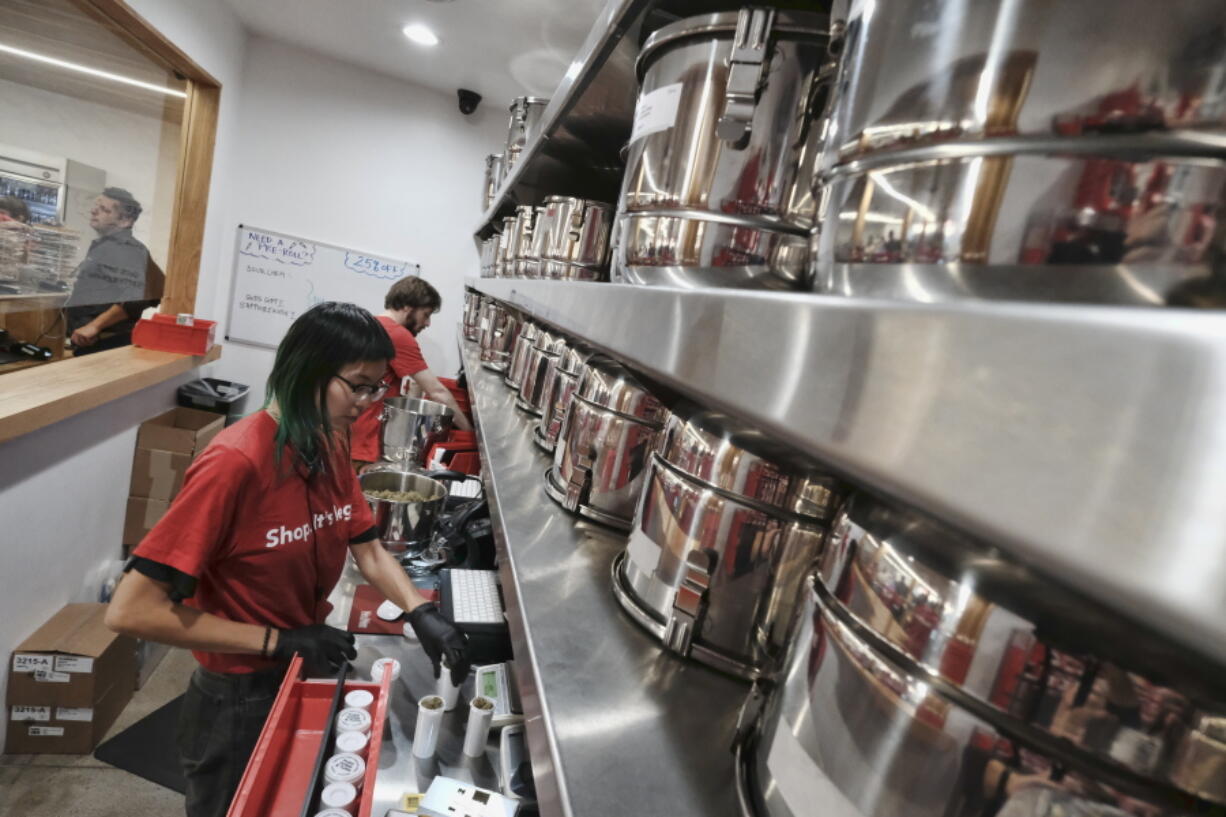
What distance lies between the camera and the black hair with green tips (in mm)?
1379

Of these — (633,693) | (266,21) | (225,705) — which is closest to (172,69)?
(266,21)

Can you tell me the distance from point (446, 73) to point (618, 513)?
4497mm

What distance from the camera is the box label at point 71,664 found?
231cm

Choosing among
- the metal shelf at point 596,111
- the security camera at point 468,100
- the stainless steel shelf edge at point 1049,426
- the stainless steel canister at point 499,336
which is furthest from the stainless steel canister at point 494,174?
the stainless steel shelf edge at point 1049,426

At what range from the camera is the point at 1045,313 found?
15cm

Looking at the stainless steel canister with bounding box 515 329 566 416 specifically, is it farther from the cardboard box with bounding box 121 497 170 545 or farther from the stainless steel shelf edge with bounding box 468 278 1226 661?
the cardboard box with bounding box 121 497 170 545

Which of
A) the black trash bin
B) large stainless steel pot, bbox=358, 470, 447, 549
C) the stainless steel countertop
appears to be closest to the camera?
the stainless steel countertop

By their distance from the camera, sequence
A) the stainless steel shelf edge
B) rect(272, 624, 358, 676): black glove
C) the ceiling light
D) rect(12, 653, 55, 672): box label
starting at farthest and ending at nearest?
1. the ceiling light
2. rect(12, 653, 55, 672): box label
3. rect(272, 624, 358, 676): black glove
4. the stainless steel shelf edge

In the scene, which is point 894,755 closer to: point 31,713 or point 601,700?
point 601,700

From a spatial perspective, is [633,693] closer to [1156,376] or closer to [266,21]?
[1156,376]

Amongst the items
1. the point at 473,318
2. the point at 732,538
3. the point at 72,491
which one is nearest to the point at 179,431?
the point at 72,491

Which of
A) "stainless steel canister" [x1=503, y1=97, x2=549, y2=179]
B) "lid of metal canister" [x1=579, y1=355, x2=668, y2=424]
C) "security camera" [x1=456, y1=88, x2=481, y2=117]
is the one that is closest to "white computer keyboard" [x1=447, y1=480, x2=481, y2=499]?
"stainless steel canister" [x1=503, y1=97, x2=549, y2=179]

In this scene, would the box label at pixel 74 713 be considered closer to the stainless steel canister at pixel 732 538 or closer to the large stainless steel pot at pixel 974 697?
the stainless steel canister at pixel 732 538

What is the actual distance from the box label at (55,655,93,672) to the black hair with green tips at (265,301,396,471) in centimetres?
171
